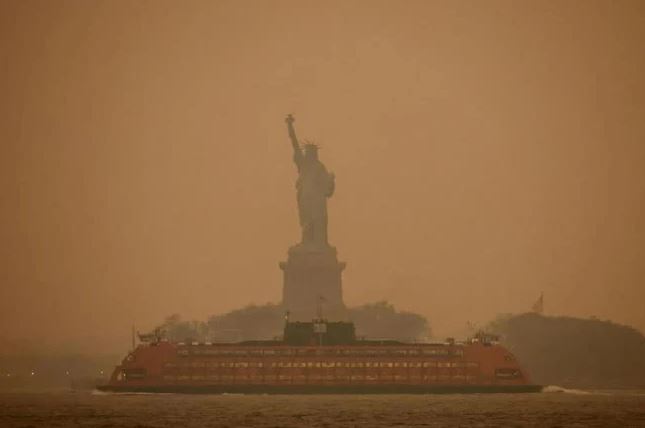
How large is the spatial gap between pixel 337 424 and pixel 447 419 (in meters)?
11.8

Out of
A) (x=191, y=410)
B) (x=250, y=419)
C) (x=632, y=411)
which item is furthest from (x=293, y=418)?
(x=632, y=411)

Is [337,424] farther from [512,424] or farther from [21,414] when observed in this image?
[21,414]

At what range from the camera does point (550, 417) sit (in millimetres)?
181625

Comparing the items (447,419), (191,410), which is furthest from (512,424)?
(191,410)

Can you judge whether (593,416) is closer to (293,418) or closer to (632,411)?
(632,411)

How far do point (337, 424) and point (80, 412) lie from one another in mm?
30386

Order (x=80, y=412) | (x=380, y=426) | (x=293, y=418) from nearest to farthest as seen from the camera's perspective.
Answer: (x=380, y=426), (x=293, y=418), (x=80, y=412)

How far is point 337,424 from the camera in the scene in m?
171

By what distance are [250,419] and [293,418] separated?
3.72 m

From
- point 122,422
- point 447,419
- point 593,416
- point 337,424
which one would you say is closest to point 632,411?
point 593,416

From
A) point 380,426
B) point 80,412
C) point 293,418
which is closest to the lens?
point 380,426

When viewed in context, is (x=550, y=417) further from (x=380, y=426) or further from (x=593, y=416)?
(x=380, y=426)

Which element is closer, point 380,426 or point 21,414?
point 380,426

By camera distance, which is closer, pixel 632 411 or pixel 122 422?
pixel 122 422
